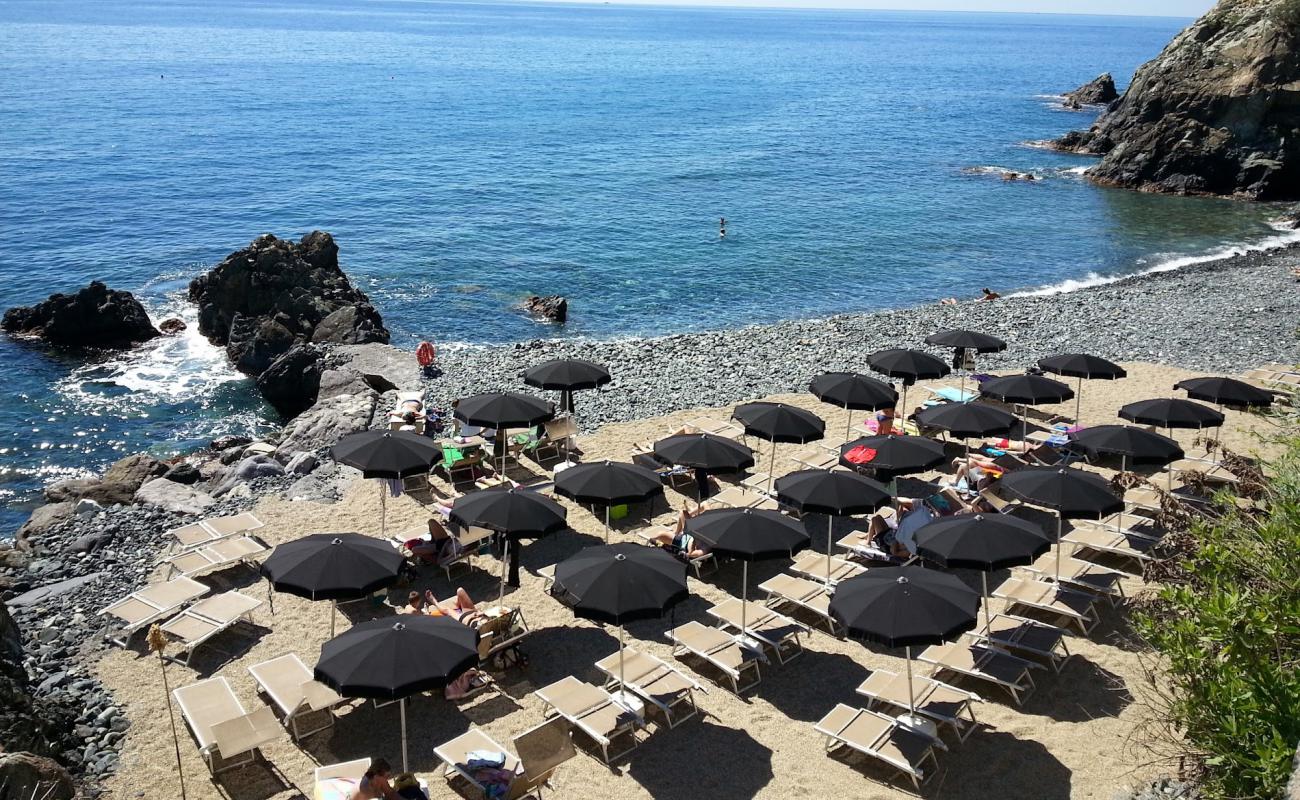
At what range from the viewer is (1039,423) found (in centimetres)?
2075

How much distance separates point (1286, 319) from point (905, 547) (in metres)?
21.7

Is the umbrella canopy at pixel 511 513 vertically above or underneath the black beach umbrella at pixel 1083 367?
underneath

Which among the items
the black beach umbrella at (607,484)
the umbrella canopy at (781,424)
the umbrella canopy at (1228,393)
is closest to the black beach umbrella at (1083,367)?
the umbrella canopy at (1228,393)

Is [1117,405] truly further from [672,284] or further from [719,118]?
[719,118]

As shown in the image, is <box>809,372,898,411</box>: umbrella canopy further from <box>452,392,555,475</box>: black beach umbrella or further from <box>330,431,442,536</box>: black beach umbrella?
<box>330,431,442,536</box>: black beach umbrella

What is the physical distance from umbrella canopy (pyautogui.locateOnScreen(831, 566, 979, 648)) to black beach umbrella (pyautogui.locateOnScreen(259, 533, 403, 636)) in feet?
18.6

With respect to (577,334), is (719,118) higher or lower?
higher

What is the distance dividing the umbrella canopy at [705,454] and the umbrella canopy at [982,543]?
3.66m

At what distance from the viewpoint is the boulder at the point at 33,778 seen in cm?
936

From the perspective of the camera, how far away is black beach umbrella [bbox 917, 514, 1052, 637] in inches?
468

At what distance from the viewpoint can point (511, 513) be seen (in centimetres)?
1329

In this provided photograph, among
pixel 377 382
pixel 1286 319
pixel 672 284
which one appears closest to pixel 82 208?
pixel 672 284

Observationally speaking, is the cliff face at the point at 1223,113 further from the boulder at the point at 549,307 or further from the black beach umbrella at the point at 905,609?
the black beach umbrella at the point at 905,609

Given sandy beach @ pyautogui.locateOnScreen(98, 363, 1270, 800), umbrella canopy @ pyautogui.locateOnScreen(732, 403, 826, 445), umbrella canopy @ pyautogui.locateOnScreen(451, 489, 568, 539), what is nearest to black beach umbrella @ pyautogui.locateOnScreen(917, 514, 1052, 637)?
sandy beach @ pyautogui.locateOnScreen(98, 363, 1270, 800)
